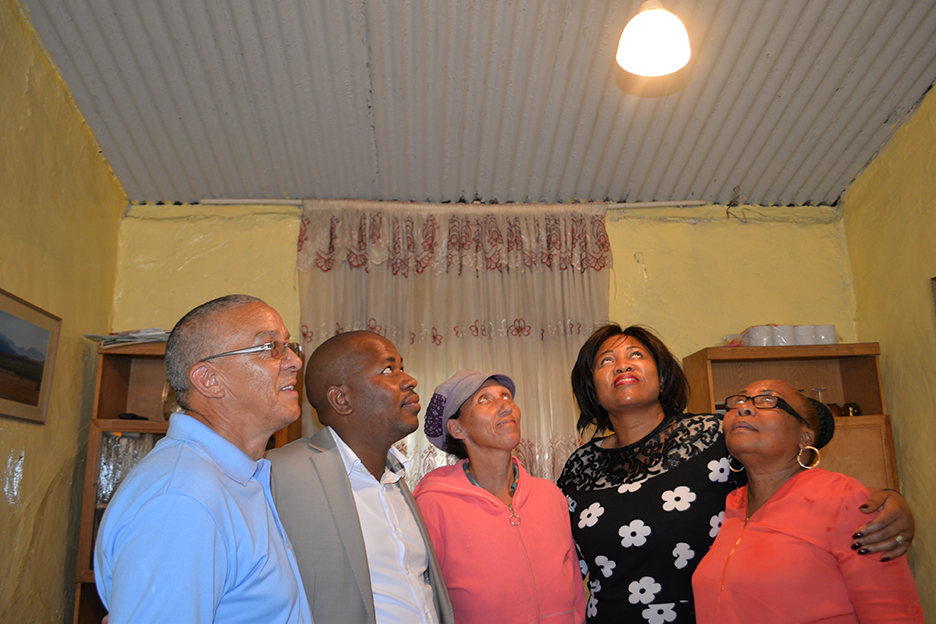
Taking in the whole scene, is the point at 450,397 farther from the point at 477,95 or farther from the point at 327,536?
the point at 477,95

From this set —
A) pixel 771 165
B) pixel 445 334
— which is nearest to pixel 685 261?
pixel 771 165

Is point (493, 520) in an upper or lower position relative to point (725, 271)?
lower

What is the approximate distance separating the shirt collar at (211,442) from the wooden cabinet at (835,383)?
111 inches

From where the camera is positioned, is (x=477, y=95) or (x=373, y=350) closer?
(x=373, y=350)

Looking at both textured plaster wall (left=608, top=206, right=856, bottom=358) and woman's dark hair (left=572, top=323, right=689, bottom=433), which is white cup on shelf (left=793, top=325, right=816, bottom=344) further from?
woman's dark hair (left=572, top=323, right=689, bottom=433)

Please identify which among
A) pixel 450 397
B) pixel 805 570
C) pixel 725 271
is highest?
pixel 725 271

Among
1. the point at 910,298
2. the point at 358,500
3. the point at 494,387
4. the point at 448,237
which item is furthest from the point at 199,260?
the point at 910,298

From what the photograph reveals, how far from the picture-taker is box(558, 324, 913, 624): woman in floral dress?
222cm

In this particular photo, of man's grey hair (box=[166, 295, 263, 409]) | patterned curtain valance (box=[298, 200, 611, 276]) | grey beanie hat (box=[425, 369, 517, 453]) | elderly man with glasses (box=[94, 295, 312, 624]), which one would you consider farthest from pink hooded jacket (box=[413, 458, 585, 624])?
patterned curtain valance (box=[298, 200, 611, 276])

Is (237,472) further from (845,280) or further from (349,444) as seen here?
(845,280)

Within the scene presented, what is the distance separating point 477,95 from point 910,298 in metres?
2.51

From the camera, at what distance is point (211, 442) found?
1.38m

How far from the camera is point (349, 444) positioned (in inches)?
88.6

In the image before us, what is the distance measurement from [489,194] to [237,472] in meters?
3.05
